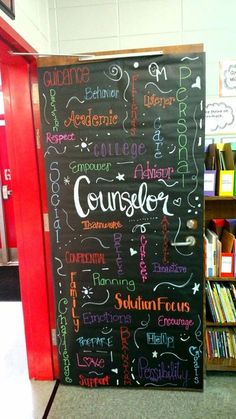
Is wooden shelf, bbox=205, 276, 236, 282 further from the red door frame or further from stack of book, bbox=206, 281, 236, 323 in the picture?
the red door frame

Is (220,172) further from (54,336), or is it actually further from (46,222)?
(54,336)

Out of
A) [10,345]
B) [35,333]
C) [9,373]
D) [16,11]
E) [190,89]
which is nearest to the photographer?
[16,11]

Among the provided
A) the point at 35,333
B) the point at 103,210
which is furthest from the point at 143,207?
the point at 35,333

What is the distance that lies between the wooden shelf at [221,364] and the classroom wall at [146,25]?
1779 mm

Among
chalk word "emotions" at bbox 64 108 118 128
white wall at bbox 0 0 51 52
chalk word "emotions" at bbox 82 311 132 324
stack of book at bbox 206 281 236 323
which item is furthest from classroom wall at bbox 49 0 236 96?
chalk word "emotions" at bbox 82 311 132 324

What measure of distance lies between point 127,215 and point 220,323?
96cm

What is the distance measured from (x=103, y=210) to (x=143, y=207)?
24 centimetres

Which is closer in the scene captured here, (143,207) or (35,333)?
(143,207)

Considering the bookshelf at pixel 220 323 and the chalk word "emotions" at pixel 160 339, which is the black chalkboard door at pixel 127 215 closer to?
the chalk word "emotions" at pixel 160 339

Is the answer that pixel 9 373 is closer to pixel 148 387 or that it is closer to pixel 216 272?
pixel 148 387

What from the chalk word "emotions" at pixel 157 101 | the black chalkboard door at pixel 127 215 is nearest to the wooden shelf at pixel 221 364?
the black chalkboard door at pixel 127 215

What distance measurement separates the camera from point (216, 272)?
2012 mm

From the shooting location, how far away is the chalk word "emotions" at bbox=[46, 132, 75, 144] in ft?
6.02

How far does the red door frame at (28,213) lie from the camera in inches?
73.8
